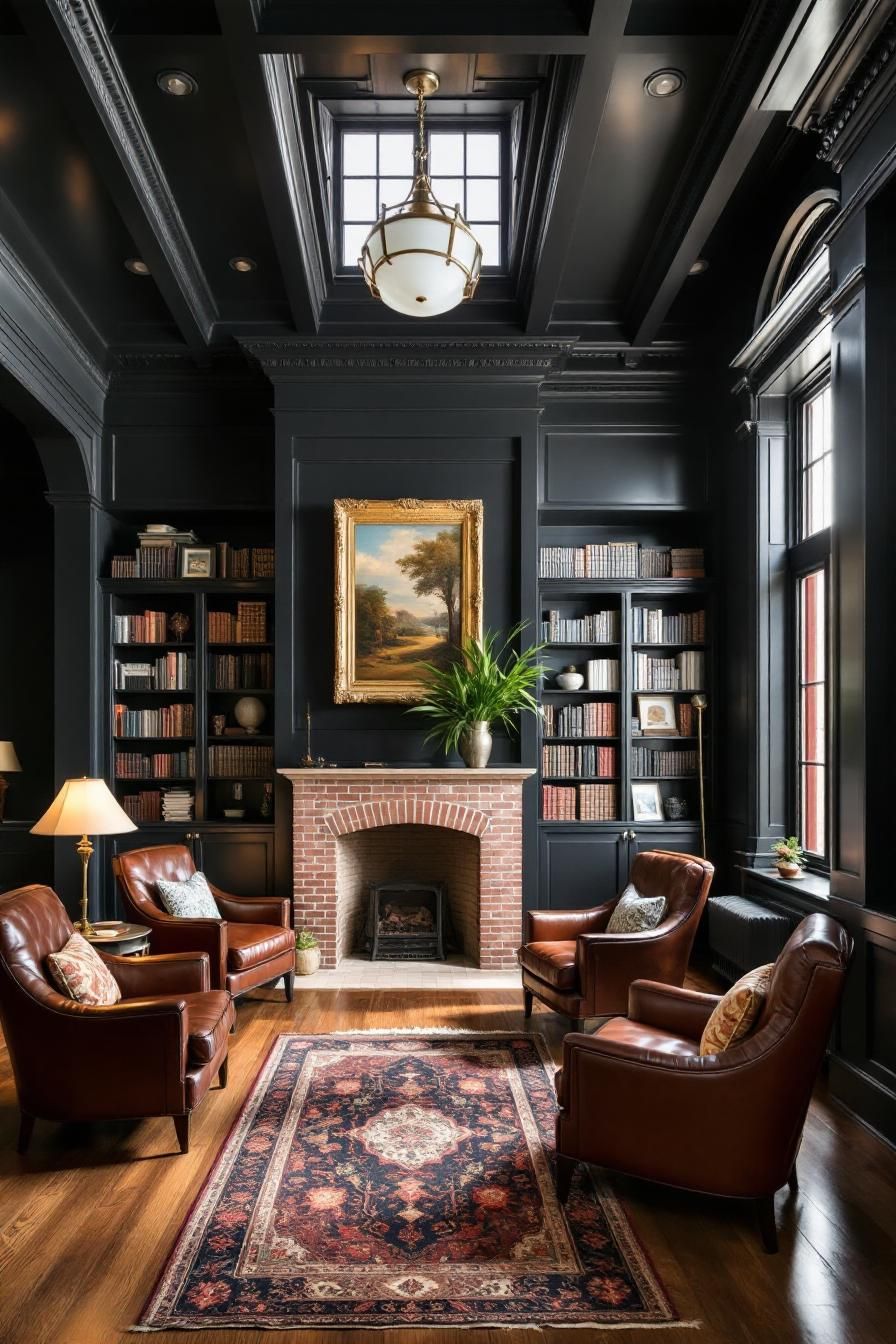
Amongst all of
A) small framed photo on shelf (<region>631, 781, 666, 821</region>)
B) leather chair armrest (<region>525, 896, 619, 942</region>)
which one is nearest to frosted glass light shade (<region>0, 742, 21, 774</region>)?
leather chair armrest (<region>525, 896, 619, 942</region>)

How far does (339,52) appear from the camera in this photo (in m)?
3.64

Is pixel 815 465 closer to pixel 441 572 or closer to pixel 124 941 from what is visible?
pixel 441 572

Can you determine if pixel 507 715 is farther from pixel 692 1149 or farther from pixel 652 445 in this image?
pixel 692 1149

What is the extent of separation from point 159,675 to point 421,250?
3.69 m

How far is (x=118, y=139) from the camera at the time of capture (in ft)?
13.4

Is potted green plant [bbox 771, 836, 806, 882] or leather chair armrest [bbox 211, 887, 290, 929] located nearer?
potted green plant [bbox 771, 836, 806, 882]

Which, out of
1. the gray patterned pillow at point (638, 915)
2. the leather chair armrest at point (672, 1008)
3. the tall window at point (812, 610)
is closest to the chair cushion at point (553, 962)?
the gray patterned pillow at point (638, 915)

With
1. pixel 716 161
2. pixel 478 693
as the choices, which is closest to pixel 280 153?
pixel 716 161

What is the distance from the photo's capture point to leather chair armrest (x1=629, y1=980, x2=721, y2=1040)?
11.5 feet

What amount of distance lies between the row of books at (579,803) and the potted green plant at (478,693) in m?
0.57

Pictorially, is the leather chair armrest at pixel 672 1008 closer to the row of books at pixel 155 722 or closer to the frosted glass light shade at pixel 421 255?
the frosted glass light shade at pixel 421 255

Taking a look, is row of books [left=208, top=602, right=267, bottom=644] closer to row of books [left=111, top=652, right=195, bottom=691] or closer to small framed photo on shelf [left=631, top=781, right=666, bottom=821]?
row of books [left=111, top=652, right=195, bottom=691]

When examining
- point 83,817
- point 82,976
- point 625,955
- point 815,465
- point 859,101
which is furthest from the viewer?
point 815,465

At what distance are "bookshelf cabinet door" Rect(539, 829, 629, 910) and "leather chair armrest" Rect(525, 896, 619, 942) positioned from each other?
47.2 inches
